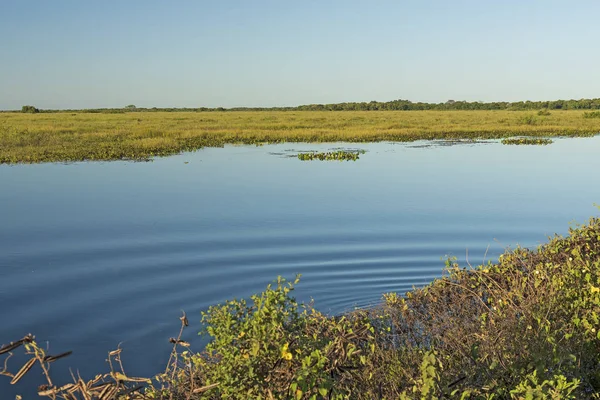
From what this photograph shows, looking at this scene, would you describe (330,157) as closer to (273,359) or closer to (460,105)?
(273,359)

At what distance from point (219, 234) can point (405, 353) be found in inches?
390

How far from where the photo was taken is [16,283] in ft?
40.0

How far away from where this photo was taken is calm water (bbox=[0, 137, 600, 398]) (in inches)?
416

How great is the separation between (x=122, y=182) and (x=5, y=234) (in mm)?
9226

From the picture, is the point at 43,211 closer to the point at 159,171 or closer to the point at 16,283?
the point at 16,283

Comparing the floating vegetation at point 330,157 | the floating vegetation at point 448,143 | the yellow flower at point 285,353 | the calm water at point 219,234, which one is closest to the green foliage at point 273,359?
the yellow flower at point 285,353

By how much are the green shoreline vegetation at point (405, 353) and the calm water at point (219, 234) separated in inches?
111

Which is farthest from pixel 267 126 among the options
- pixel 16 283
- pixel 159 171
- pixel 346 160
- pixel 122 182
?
pixel 16 283

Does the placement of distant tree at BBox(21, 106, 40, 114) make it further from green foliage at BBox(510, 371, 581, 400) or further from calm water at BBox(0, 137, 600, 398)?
green foliage at BBox(510, 371, 581, 400)

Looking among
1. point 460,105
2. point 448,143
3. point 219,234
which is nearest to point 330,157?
point 448,143

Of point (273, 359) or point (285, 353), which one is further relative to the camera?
point (273, 359)

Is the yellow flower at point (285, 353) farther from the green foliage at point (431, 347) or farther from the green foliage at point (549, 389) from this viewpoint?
the green foliage at point (549, 389)

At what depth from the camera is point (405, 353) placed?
6.41 m

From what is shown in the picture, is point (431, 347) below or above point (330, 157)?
below
